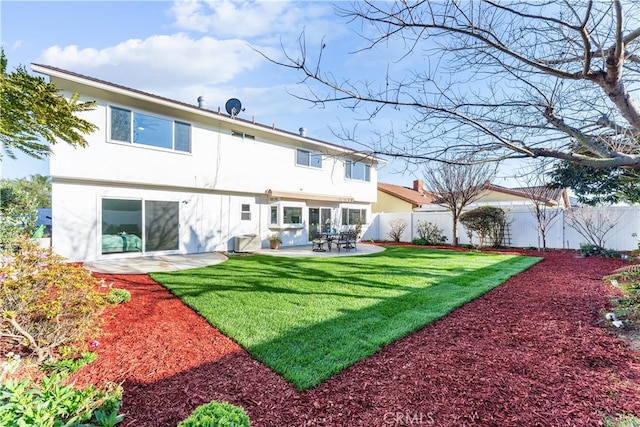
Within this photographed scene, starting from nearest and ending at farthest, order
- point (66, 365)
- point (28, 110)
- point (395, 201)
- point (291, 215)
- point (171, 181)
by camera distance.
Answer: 1. point (66, 365)
2. point (28, 110)
3. point (171, 181)
4. point (291, 215)
5. point (395, 201)

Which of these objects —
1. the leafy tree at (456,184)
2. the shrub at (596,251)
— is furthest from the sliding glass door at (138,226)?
the shrub at (596,251)

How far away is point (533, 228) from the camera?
55.9 ft

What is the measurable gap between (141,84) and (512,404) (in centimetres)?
1560

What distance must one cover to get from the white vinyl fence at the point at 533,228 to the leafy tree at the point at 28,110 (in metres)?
18.8

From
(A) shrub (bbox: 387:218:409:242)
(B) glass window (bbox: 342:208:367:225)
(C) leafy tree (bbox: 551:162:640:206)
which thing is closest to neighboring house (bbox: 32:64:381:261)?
(B) glass window (bbox: 342:208:367:225)

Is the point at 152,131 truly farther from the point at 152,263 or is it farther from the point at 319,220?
the point at 319,220

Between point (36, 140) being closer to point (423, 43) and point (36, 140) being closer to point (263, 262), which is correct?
point (263, 262)

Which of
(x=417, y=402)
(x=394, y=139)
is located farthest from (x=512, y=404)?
(x=394, y=139)

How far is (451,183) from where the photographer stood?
17.2 meters

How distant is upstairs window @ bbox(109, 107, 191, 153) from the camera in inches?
456

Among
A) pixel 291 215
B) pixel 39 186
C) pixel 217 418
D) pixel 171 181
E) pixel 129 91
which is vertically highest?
pixel 129 91

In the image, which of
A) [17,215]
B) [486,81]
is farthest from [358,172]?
[486,81]

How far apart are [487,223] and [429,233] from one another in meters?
3.85

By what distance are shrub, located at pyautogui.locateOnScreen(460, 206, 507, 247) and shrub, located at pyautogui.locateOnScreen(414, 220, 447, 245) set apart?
2187mm
